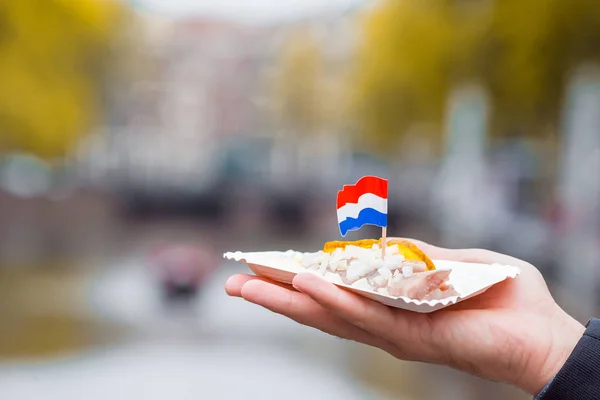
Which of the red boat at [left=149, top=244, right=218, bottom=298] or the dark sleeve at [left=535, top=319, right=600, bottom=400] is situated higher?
the dark sleeve at [left=535, top=319, right=600, bottom=400]

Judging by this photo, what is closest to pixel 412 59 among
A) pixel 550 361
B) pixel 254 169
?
pixel 550 361

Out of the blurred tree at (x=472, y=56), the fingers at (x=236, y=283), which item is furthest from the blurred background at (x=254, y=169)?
the fingers at (x=236, y=283)

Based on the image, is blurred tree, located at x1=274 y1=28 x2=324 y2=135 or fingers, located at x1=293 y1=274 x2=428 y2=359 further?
blurred tree, located at x1=274 y1=28 x2=324 y2=135

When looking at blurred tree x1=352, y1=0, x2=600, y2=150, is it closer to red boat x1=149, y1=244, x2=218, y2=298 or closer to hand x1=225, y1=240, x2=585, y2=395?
red boat x1=149, y1=244, x2=218, y2=298

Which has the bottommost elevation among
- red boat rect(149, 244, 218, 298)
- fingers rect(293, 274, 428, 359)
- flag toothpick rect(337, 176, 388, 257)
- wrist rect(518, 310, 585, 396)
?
red boat rect(149, 244, 218, 298)

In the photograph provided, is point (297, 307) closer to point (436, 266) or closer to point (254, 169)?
point (436, 266)

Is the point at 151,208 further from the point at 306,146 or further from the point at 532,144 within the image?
the point at 532,144

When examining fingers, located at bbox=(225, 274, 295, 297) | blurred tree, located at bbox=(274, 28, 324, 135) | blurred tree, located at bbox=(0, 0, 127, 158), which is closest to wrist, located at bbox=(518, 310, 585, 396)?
fingers, located at bbox=(225, 274, 295, 297)
